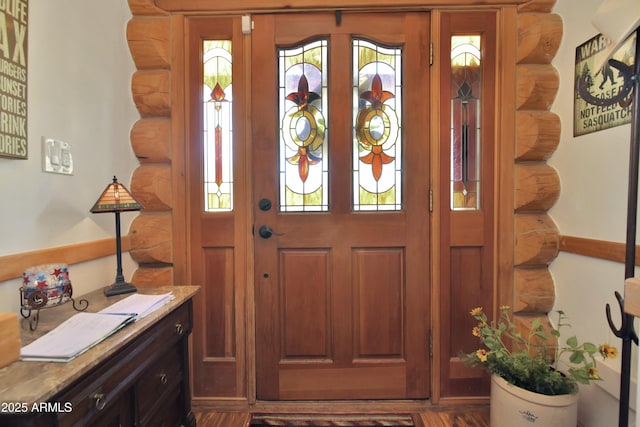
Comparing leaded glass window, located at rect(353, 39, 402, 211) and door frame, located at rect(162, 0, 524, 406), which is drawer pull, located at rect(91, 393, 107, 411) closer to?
door frame, located at rect(162, 0, 524, 406)

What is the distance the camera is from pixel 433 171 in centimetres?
165

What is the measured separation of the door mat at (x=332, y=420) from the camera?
1.55 metres

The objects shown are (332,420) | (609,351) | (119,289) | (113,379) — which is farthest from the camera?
(332,420)

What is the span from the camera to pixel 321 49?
1660 millimetres

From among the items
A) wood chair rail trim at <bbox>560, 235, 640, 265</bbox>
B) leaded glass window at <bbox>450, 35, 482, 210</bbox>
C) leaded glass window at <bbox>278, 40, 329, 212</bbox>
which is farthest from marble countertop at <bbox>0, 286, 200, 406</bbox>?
Result: wood chair rail trim at <bbox>560, 235, 640, 265</bbox>

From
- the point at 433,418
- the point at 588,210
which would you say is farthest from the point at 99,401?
the point at 588,210

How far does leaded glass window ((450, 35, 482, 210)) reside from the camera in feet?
5.40

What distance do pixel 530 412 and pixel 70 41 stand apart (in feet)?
7.98

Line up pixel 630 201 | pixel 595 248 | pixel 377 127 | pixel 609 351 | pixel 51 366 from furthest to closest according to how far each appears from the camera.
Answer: pixel 377 127
pixel 595 248
pixel 609 351
pixel 630 201
pixel 51 366

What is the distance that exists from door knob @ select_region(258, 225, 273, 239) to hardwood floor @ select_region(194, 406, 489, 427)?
96 centimetres

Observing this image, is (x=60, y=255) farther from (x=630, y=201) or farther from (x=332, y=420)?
(x=630, y=201)

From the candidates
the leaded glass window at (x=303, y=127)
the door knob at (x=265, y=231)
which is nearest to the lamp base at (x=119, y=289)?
the door knob at (x=265, y=231)

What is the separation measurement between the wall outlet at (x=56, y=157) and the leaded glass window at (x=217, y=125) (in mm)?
590

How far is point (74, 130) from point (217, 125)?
628 millimetres
